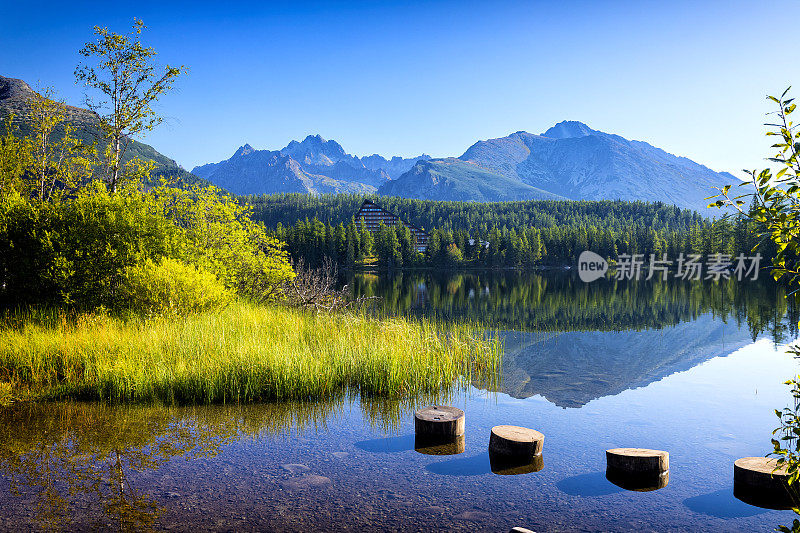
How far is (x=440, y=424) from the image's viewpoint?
1003cm

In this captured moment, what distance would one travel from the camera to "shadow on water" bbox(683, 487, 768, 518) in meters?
7.34

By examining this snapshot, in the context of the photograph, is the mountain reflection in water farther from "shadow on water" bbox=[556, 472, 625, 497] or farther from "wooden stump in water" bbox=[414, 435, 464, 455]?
"shadow on water" bbox=[556, 472, 625, 497]

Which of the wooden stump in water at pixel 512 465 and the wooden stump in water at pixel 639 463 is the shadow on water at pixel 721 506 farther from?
the wooden stump in water at pixel 512 465

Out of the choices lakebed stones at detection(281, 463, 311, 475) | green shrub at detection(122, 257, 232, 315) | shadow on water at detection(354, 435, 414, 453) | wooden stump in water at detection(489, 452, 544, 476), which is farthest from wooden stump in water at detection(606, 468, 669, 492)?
green shrub at detection(122, 257, 232, 315)

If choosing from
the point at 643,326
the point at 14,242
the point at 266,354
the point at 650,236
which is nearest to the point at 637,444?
the point at 266,354

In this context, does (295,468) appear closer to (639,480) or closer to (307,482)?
(307,482)

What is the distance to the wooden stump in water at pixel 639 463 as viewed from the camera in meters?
8.33

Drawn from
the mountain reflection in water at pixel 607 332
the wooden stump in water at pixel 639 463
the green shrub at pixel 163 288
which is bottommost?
the mountain reflection in water at pixel 607 332

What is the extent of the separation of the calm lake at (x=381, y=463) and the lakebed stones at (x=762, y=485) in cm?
22

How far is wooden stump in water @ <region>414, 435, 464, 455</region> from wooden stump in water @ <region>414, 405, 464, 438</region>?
0.08 m

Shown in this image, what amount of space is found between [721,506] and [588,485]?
1.85 meters

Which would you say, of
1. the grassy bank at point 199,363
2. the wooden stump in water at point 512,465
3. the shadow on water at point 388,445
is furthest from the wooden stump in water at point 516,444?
the grassy bank at point 199,363

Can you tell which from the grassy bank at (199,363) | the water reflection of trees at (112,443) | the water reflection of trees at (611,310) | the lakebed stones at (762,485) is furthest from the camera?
the water reflection of trees at (611,310)

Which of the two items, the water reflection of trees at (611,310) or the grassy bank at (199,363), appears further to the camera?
the water reflection of trees at (611,310)
